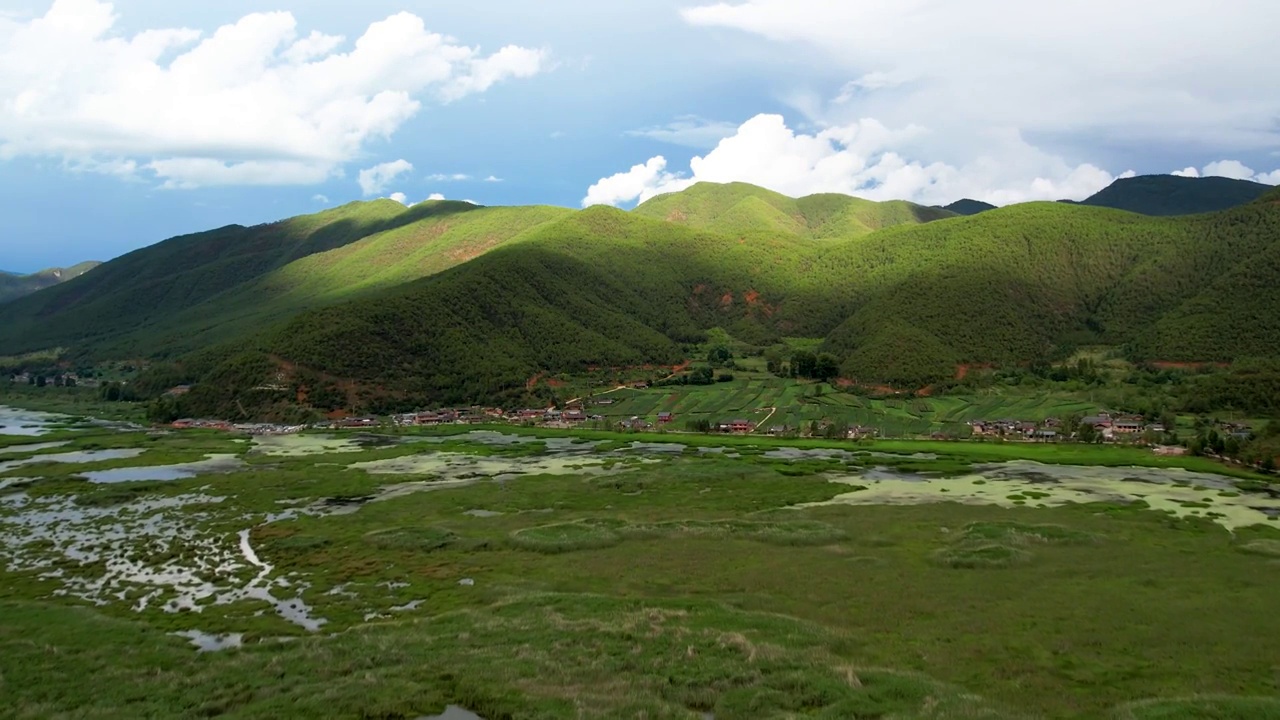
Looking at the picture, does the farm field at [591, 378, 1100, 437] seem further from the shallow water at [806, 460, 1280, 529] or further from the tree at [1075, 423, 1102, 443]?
the shallow water at [806, 460, 1280, 529]

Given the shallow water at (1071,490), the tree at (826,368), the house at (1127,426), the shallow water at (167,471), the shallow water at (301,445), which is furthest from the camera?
the tree at (826,368)

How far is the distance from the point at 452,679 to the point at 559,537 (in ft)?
66.1

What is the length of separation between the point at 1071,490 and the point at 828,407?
5281 centimetres

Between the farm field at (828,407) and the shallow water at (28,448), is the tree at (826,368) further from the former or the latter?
the shallow water at (28,448)

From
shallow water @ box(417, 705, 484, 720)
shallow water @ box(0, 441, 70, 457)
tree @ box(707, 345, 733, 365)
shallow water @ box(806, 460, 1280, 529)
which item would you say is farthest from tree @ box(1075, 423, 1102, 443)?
shallow water @ box(0, 441, 70, 457)

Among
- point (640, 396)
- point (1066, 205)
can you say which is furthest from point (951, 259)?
point (640, 396)

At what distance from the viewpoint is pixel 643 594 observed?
115 feet

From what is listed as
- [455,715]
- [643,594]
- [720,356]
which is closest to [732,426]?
[720,356]

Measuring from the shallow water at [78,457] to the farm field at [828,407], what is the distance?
5759 cm

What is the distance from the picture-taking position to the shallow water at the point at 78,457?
76.2 meters

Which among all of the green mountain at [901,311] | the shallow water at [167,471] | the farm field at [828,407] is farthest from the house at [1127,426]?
the shallow water at [167,471]

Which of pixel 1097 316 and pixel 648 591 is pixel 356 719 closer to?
pixel 648 591

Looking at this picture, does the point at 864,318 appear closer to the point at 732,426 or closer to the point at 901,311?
the point at 901,311

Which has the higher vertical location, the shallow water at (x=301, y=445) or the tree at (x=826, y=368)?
the tree at (x=826, y=368)
